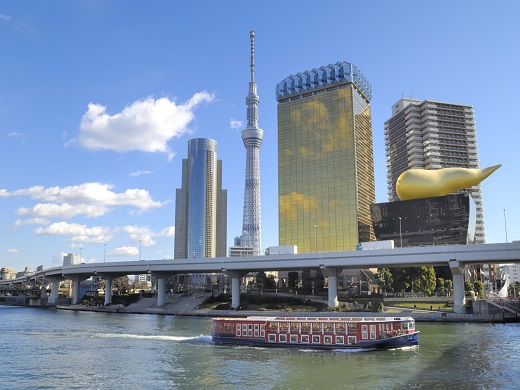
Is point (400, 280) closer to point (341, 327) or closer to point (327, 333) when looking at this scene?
point (341, 327)

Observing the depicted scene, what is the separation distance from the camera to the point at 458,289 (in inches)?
3445

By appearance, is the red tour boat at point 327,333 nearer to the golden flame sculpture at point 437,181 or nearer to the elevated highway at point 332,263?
the elevated highway at point 332,263

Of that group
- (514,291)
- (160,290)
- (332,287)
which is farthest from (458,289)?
(514,291)

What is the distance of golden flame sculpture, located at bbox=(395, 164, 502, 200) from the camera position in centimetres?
12425

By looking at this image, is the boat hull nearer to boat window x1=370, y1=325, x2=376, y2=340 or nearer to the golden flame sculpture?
boat window x1=370, y1=325, x2=376, y2=340

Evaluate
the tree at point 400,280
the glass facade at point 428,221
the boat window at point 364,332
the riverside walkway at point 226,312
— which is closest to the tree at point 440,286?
the tree at point 400,280

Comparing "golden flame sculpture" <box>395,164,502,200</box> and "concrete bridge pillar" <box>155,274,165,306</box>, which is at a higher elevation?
"golden flame sculpture" <box>395,164,502,200</box>

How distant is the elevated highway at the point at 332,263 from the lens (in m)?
86.1

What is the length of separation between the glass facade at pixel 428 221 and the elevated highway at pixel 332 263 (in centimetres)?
3490

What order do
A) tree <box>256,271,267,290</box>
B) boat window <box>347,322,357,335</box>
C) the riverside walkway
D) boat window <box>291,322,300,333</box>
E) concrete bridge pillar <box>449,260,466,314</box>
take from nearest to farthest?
boat window <box>347,322,357,335</box>
boat window <box>291,322,300,333</box>
the riverside walkway
concrete bridge pillar <box>449,260,466,314</box>
tree <box>256,271,267,290</box>

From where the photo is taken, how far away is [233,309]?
11094cm

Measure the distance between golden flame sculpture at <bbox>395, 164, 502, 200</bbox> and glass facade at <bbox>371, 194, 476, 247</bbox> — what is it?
1924mm

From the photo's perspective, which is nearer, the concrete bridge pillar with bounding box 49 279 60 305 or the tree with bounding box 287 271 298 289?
the tree with bounding box 287 271 298 289

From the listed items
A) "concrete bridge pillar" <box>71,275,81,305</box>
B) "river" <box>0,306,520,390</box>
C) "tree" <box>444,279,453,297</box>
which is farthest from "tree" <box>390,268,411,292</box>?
"concrete bridge pillar" <box>71,275,81,305</box>
